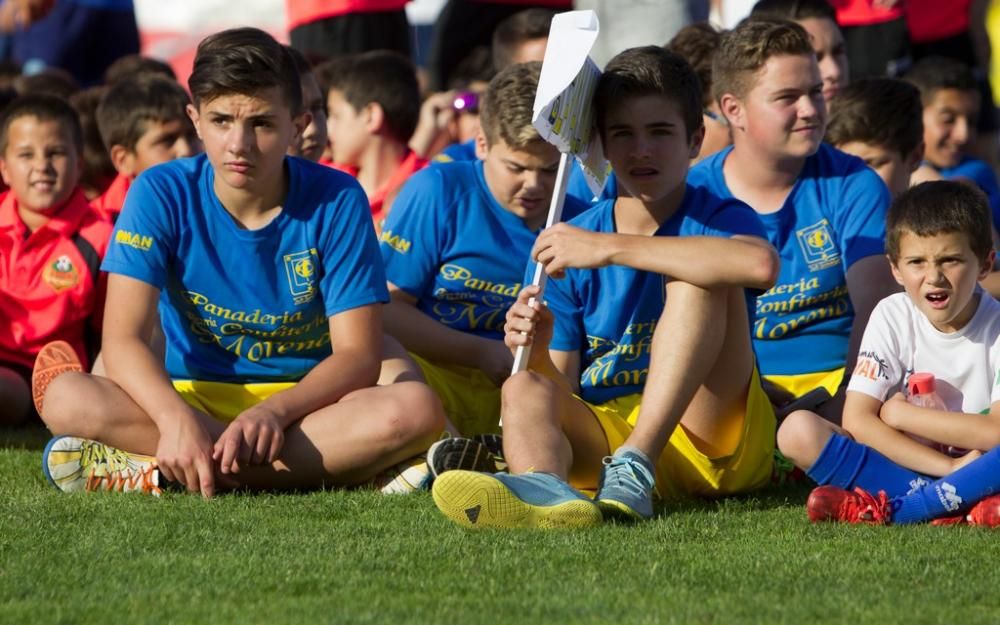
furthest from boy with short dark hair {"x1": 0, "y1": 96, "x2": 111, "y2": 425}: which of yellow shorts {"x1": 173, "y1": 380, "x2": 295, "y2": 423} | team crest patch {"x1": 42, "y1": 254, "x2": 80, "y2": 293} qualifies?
yellow shorts {"x1": 173, "y1": 380, "x2": 295, "y2": 423}

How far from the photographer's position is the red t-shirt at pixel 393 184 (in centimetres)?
777

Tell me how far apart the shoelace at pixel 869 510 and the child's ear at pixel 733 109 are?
1857 mm

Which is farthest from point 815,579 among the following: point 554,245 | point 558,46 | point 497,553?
point 558,46

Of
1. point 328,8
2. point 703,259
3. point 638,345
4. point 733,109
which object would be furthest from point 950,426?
point 328,8

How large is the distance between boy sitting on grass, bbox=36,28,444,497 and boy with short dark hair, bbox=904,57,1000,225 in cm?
409

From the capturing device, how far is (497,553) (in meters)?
3.95

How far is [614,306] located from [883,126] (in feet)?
6.86

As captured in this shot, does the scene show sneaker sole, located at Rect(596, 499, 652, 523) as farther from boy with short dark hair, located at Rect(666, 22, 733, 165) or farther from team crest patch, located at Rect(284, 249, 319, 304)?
boy with short dark hair, located at Rect(666, 22, 733, 165)

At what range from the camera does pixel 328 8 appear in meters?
9.41

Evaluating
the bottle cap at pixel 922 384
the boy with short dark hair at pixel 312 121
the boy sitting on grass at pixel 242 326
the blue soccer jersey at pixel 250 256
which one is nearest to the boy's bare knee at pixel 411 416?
the boy sitting on grass at pixel 242 326

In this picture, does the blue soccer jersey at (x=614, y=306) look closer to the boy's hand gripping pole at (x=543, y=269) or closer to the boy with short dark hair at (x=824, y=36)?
the boy's hand gripping pole at (x=543, y=269)

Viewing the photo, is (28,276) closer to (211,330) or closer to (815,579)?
(211,330)

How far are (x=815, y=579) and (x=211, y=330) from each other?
2.37 metres

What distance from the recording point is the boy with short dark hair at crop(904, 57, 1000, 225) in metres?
8.48
